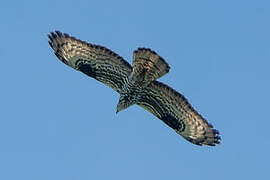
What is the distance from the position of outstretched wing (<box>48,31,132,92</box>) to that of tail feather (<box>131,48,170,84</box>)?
56 centimetres

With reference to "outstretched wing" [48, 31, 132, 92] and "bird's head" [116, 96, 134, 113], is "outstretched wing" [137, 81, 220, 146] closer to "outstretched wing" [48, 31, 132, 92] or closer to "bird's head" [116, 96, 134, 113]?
"bird's head" [116, 96, 134, 113]

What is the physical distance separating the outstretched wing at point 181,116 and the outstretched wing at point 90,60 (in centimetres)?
99

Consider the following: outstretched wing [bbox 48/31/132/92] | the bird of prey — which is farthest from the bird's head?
outstretched wing [bbox 48/31/132/92]

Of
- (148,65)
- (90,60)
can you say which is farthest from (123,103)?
(148,65)

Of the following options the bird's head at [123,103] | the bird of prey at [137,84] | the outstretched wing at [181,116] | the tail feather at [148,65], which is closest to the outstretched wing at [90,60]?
the bird of prey at [137,84]

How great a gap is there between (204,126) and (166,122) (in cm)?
111

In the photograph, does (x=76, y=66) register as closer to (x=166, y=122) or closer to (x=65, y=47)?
(x=65, y=47)

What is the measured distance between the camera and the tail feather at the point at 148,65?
480 inches

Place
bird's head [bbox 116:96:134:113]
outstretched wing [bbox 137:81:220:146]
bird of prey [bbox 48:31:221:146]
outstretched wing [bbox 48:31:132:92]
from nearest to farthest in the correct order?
bird of prey [bbox 48:31:221:146]
outstretched wing [bbox 48:31:132:92]
bird's head [bbox 116:96:134:113]
outstretched wing [bbox 137:81:220:146]

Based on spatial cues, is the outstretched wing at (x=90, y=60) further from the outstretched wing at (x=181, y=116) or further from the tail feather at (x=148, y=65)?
the outstretched wing at (x=181, y=116)

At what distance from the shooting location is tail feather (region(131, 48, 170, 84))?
12.2m

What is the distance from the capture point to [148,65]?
12398mm

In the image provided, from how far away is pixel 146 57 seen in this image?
1226 cm

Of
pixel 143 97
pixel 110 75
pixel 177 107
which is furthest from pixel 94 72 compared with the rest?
pixel 177 107
